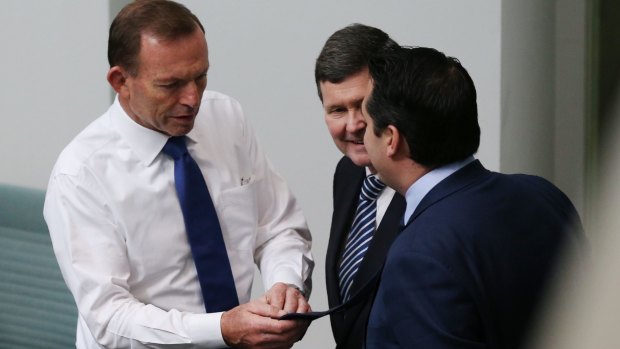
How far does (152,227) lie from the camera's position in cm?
181

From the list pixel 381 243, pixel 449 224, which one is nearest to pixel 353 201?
pixel 381 243

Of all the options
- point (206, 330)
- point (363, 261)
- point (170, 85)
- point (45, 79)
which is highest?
point (170, 85)

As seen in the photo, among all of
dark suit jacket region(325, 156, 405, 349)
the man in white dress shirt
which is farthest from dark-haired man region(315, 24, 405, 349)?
the man in white dress shirt

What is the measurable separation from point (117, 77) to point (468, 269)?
0.98 meters

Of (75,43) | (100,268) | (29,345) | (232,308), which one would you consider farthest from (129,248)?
(75,43)

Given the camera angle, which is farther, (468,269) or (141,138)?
(141,138)

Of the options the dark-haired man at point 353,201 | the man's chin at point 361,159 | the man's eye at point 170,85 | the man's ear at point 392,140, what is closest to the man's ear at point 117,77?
the man's eye at point 170,85

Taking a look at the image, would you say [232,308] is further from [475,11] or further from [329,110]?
[475,11]

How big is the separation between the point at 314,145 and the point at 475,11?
788 millimetres

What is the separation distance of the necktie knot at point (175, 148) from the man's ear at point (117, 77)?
16 centimetres

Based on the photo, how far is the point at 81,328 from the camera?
1959 millimetres

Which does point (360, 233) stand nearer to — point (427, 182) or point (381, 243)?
point (381, 243)

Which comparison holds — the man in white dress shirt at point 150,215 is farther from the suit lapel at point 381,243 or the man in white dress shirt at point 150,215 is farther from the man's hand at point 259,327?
the suit lapel at point 381,243

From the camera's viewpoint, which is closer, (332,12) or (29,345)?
(29,345)
